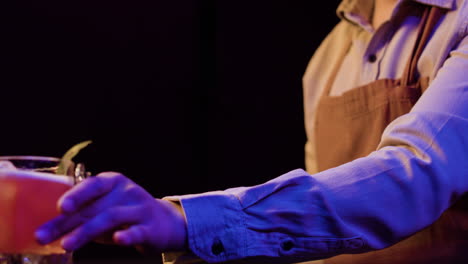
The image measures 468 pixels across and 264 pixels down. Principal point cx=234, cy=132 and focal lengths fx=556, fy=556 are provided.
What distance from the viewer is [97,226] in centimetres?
77

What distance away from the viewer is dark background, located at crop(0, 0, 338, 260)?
266 cm

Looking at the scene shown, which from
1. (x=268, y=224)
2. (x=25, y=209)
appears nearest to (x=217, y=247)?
(x=268, y=224)

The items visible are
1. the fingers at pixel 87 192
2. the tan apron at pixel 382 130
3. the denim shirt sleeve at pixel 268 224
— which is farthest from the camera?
the tan apron at pixel 382 130

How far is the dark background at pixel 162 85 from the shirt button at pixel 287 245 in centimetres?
182

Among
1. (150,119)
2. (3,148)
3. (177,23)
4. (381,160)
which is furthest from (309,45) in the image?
(381,160)

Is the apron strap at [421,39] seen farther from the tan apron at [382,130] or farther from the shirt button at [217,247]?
the shirt button at [217,247]

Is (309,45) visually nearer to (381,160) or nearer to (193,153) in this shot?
(193,153)

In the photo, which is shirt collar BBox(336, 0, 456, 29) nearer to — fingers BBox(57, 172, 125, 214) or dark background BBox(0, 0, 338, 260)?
dark background BBox(0, 0, 338, 260)

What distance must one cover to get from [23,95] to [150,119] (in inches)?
24.0

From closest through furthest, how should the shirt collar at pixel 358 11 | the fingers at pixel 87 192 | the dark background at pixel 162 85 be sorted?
1. the fingers at pixel 87 192
2. the shirt collar at pixel 358 11
3. the dark background at pixel 162 85

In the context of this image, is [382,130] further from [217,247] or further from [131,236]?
[131,236]

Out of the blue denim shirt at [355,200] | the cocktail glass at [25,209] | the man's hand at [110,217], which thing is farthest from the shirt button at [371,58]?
the cocktail glass at [25,209]

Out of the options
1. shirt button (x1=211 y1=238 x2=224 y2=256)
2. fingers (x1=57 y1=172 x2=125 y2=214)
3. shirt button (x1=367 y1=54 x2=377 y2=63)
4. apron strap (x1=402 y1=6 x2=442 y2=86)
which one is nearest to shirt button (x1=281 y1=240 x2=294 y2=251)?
shirt button (x1=211 y1=238 x2=224 y2=256)

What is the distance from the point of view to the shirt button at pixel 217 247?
37.7 inches
